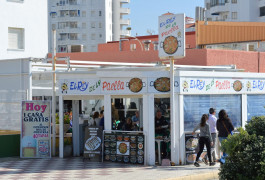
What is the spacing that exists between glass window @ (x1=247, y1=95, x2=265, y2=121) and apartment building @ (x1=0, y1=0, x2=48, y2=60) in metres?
13.9

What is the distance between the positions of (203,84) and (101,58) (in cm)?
1636

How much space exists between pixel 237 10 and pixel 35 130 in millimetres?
64830

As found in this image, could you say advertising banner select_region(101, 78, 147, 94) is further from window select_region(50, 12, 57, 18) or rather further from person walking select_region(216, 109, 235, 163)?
window select_region(50, 12, 57, 18)

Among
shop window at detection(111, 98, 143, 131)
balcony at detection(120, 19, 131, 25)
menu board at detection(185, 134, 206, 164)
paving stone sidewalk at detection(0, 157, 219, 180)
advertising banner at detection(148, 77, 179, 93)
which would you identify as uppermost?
balcony at detection(120, 19, 131, 25)

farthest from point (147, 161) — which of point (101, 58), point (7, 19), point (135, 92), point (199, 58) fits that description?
point (101, 58)

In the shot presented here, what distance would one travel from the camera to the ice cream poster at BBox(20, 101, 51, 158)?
1903cm

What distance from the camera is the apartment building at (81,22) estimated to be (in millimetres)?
99812

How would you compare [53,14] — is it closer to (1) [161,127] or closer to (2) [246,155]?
(1) [161,127]

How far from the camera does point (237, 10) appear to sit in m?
80.1

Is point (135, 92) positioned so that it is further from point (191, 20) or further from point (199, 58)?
point (191, 20)

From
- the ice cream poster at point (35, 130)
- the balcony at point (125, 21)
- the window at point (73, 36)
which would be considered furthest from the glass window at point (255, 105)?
the balcony at point (125, 21)

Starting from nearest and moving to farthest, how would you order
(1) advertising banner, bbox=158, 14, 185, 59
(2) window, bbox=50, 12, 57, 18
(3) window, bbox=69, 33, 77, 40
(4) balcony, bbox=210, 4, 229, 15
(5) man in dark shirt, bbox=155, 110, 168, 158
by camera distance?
(1) advertising banner, bbox=158, 14, 185, 59
(5) man in dark shirt, bbox=155, 110, 168, 158
(4) balcony, bbox=210, 4, 229, 15
(3) window, bbox=69, 33, 77, 40
(2) window, bbox=50, 12, 57, 18

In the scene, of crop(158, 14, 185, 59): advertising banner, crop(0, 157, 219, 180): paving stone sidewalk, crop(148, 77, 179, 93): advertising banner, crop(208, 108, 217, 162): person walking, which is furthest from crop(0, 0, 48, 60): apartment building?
crop(208, 108, 217, 162): person walking

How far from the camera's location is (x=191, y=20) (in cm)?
5919
